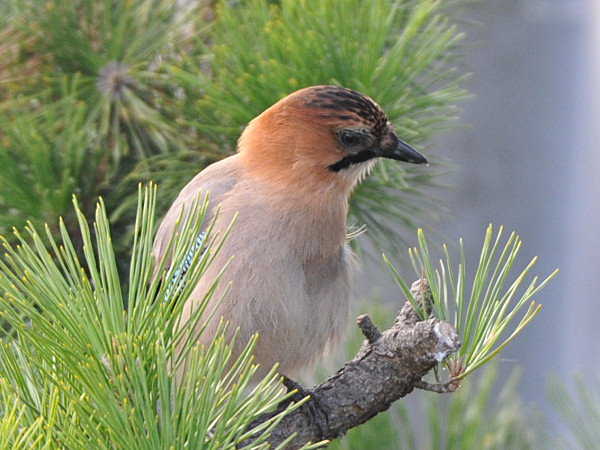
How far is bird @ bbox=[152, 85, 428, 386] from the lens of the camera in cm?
94

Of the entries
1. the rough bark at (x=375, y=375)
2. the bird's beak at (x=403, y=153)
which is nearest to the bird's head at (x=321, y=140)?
the bird's beak at (x=403, y=153)

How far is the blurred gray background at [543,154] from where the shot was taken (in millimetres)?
1891

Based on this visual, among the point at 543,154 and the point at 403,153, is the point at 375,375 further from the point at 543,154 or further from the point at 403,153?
the point at 543,154

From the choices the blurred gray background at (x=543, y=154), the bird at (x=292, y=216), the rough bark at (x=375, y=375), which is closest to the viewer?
the rough bark at (x=375, y=375)

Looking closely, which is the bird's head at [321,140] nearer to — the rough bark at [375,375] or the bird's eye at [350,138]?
the bird's eye at [350,138]

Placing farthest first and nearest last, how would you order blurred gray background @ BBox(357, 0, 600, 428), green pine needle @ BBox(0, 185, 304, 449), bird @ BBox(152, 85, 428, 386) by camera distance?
blurred gray background @ BBox(357, 0, 600, 428) → bird @ BBox(152, 85, 428, 386) → green pine needle @ BBox(0, 185, 304, 449)

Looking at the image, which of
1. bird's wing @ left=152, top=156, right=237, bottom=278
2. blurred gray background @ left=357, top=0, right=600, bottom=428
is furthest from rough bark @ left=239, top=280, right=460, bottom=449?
blurred gray background @ left=357, top=0, right=600, bottom=428

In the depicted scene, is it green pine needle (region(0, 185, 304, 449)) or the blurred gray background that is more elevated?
green pine needle (region(0, 185, 304, 449))

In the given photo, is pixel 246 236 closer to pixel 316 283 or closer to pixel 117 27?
pixel 316 283

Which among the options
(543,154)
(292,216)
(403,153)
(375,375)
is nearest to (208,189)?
(292,216)

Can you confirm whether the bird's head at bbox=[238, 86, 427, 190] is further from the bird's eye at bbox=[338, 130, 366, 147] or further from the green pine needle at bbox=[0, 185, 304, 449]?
the green pine needle at bbox=[0, 185, 304, 449]

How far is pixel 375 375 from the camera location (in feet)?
2.40

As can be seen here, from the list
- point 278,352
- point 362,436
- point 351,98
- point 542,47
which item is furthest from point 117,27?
point 542,47

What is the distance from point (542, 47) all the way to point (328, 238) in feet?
3.64
